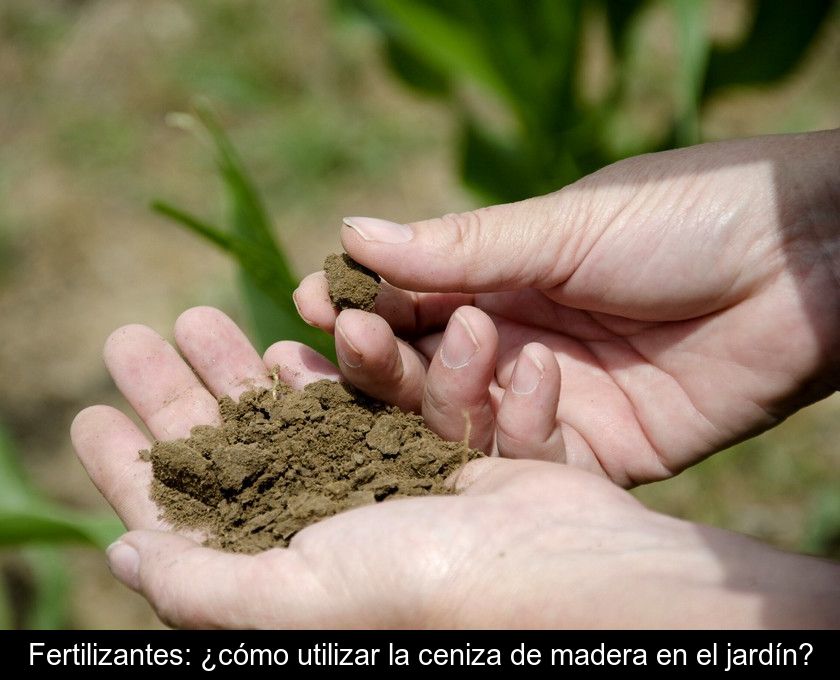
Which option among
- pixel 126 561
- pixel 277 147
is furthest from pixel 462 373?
pixel 277 147

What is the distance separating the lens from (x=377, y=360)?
1408mm

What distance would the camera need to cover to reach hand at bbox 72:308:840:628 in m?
1.08

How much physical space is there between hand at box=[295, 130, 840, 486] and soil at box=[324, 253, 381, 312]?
0.03m

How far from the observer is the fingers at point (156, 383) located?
1.55 m

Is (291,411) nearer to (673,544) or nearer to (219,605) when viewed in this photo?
(219,605)

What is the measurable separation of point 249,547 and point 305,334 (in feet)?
1.64

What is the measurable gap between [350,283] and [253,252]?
21 centimetres

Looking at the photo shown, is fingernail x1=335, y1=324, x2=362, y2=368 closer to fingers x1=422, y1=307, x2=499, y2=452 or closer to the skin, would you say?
the skin

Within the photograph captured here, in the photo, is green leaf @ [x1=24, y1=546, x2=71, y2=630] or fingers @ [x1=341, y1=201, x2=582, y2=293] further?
green leaf @ [x1=24, y1=546, x2=71, y2=630]

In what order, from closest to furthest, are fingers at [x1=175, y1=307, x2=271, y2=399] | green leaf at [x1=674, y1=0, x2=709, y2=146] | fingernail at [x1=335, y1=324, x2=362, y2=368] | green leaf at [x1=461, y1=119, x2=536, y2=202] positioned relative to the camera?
fingernail at [x1=335, y1=324, x2=362, y2=368], fingers at [x1=175, y1=307, x2=271, y2=399], green leaf at [x1=674, y1=0, x2=709, y2=146], green leaf at [x1=461, y1=119, x2=536, y2=202]

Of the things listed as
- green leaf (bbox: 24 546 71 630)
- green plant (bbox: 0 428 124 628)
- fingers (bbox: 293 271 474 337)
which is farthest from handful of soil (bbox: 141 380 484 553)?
green leaf (bbox: 24 546 71 630)

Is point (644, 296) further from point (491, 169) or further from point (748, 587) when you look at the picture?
point (491, 169)

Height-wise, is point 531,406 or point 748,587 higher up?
point 531,406
